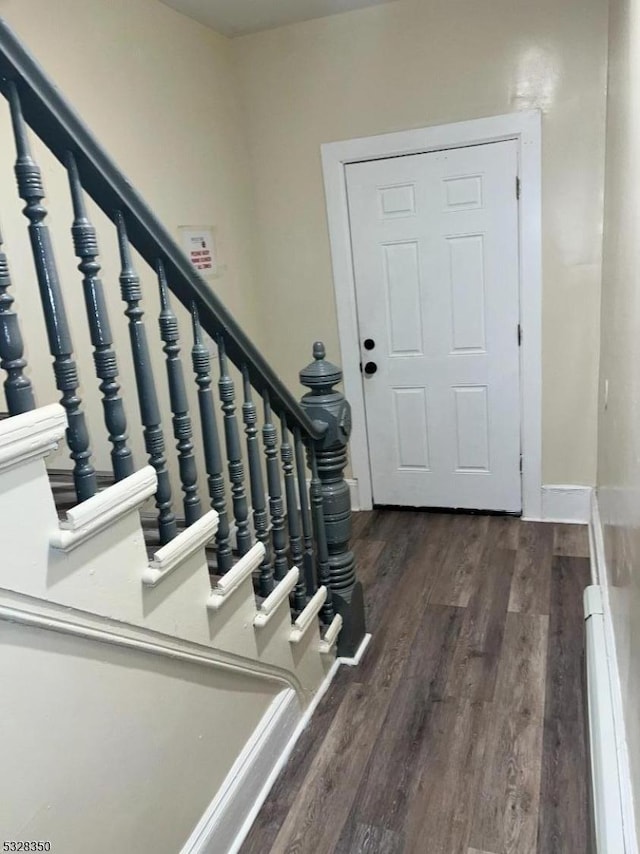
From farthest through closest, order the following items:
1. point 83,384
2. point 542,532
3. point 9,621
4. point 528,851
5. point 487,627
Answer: point 542,532 < point 487,627 < point 83,384 < point 528,851 < point 9,621

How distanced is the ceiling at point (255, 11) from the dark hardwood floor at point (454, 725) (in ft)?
8.94

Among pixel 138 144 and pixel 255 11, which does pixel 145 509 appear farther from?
pixel 255 11

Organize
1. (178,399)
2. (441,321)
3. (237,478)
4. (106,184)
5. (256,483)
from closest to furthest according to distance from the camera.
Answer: (106,184) < (178,399) < (237,478) < (256,483) < (441,321)

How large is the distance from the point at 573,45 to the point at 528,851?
310cm

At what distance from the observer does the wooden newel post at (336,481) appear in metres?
2.19

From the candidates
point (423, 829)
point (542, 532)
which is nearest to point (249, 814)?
point (423, 829)

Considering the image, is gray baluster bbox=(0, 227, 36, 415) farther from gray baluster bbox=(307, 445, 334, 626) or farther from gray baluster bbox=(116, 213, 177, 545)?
gray baluster bbox=(307, 445, 334, 626)

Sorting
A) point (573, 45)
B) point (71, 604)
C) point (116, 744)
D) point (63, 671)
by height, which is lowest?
point (116, 744)

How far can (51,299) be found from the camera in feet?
3.58

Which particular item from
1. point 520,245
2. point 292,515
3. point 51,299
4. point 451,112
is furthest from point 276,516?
point 451,112

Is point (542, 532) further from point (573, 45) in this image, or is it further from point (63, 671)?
point (63, 671)

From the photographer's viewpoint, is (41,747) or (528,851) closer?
(41,747)

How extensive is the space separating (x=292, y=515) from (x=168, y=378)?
2.64ft

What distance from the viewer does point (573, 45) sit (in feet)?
9.17
